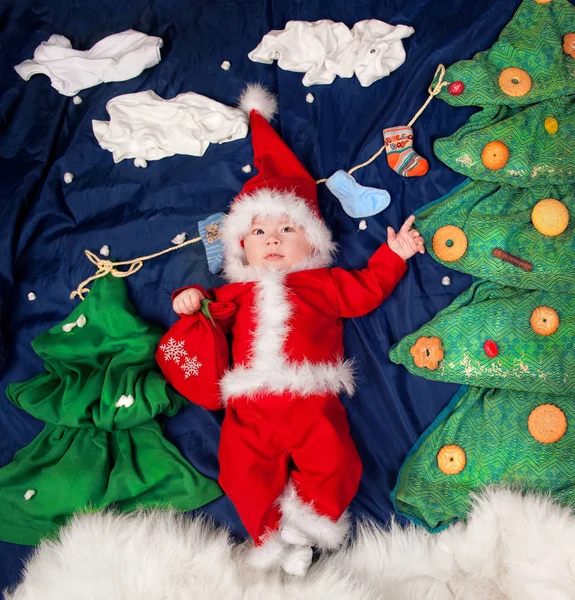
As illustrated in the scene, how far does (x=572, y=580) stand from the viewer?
1.10m

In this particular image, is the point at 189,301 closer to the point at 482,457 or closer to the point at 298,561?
the point at 298,561

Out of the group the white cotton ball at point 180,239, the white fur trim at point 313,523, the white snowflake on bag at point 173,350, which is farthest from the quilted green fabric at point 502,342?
the white cotton ball at point 180,239

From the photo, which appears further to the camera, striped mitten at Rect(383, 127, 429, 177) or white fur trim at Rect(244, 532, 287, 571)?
striped mitten at Rect(383, 127, 429, 177)

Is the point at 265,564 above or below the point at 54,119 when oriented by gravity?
below

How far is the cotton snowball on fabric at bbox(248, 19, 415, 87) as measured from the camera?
1.54 metres

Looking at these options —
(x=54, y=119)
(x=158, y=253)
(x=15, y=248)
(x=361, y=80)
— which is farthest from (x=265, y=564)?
(x=54, y=119)

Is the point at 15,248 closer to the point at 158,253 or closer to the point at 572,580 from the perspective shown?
the point at 158,253

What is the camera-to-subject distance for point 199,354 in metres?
1.34

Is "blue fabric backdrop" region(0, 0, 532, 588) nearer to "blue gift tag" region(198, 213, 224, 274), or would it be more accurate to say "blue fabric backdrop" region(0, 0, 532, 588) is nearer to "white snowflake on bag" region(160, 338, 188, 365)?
"blue gift tag" region(198, 213, 224, 274)

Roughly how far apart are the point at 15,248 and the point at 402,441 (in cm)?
107

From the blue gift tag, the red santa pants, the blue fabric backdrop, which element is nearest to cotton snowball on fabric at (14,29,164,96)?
the blue fabric backdrop

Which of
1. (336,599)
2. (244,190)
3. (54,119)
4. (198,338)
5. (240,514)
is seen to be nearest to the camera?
(336,599)

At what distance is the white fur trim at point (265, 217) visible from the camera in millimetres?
1401

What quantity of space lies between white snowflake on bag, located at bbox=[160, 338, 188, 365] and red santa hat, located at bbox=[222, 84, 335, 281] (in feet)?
0.67
